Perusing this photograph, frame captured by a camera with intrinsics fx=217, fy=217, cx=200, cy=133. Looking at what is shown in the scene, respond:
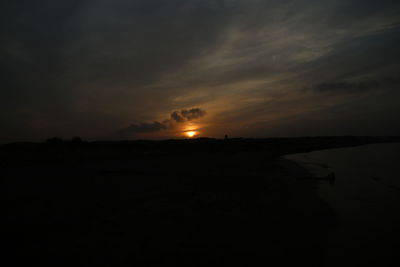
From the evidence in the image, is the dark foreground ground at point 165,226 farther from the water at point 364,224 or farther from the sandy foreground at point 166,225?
the water at point 364,224

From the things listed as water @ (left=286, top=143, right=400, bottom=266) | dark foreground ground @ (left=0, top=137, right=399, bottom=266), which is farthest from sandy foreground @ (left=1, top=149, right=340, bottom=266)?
water @ (left=286, top=143, right=400, bottom=266)

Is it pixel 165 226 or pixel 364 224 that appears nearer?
pixel 165 226

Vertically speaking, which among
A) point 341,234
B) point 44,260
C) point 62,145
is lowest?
point 341,234

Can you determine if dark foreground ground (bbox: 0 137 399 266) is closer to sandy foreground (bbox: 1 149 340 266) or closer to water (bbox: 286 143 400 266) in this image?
sandy foreground (bbox: 1 149 340 266)

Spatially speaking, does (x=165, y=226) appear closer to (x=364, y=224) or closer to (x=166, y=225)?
(x=166, y=225)

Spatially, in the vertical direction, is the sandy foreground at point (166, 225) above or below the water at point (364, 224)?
above

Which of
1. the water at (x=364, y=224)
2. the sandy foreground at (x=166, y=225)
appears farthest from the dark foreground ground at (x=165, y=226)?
the water at (x=364, y=224)

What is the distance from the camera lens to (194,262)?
5.46 metres

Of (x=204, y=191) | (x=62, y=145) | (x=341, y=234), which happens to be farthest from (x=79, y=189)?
(x=62, y=145)

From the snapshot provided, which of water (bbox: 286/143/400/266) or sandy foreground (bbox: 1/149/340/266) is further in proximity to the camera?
water (bbox: 286/143/400/266)

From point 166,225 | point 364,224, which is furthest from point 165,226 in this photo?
point 364,224

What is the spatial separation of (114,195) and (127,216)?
3.67 meters

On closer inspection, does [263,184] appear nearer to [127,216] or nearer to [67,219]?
[127,216]

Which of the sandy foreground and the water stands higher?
the sandy foreground
